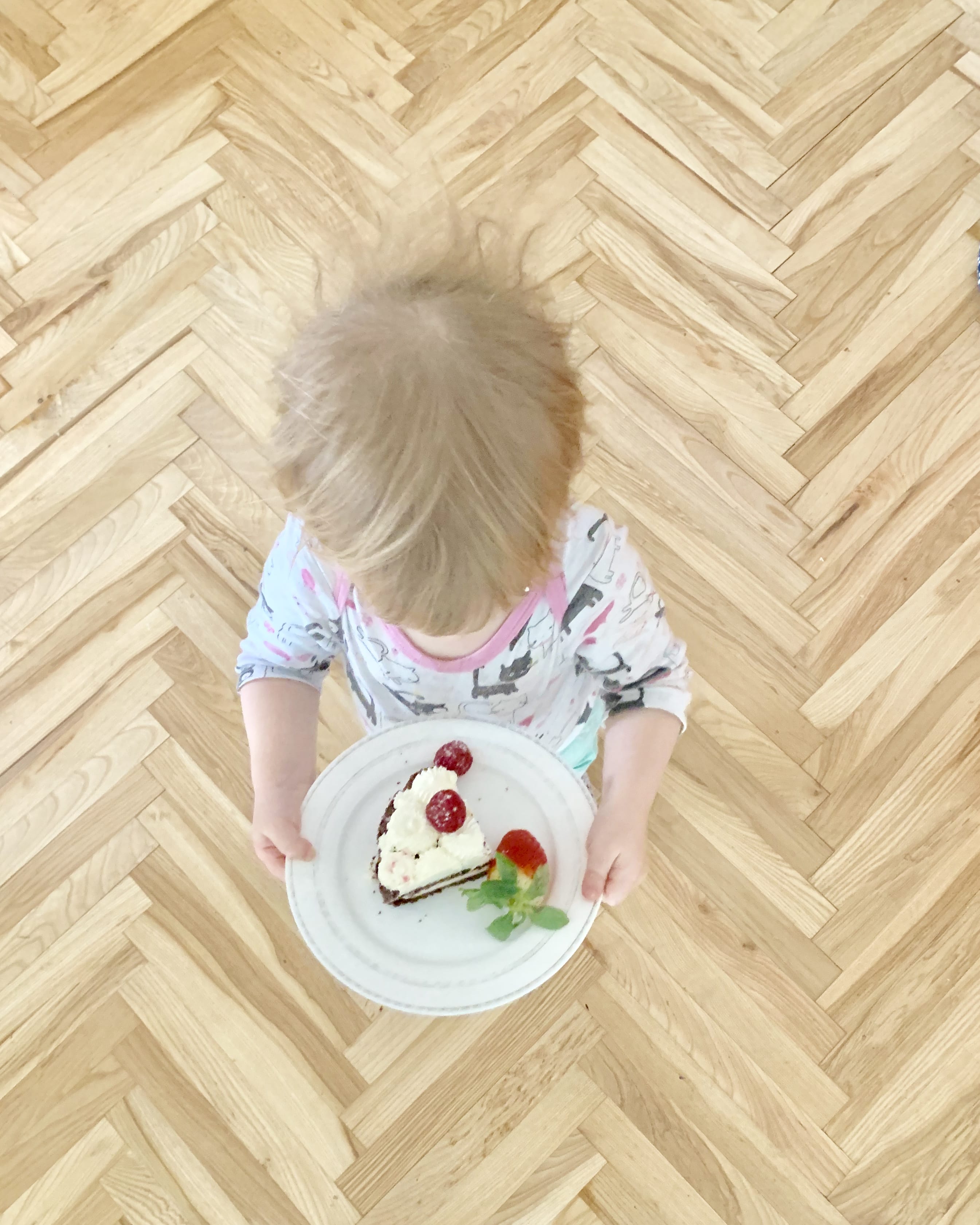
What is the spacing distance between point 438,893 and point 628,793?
19cm

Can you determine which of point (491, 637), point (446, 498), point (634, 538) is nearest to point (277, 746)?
point (491, 637)

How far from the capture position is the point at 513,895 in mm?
818

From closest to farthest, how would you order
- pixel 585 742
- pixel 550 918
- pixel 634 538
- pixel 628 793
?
pixel 550 918, pixel 628 793, pixel 585 742, pixel 634 538

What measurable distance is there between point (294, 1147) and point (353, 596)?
2.20 feet

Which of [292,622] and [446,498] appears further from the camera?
[292,622]

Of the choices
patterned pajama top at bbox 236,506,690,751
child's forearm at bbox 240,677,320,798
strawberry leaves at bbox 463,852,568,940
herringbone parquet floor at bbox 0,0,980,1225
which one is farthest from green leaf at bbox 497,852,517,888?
herringbone parquet floor at bbox 0,0,980,1225

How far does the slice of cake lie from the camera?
842 mm

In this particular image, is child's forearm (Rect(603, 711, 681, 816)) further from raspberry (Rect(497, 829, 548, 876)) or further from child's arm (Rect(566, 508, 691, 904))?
raspberry (Rect(497, 829, 548, 876))

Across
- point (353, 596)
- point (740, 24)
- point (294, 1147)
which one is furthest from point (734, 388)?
point (294, 1147)

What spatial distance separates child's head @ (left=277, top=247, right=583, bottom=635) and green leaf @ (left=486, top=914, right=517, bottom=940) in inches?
12.6

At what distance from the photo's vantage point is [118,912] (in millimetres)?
1164

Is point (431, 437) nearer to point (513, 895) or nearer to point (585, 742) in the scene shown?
point (513, 895)

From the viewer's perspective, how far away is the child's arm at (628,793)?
0.88 meters

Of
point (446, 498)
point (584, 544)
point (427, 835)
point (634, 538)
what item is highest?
point (446, 498)
